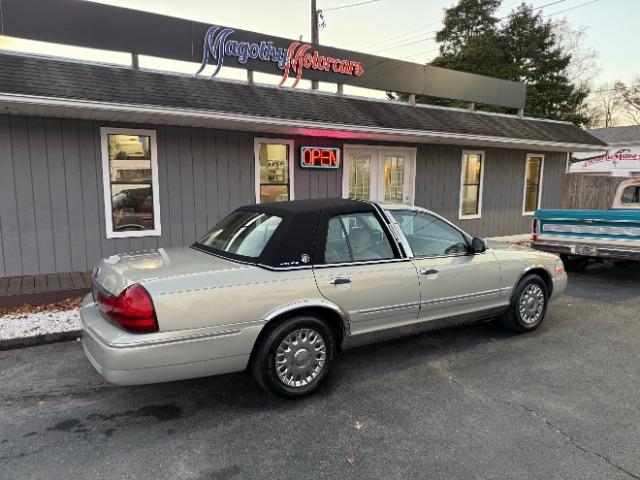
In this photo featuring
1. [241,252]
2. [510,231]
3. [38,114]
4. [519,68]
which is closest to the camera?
[241,252]

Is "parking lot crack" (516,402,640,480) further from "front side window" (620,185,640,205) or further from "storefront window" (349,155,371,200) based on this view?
"front side window" (620,185,640,205)

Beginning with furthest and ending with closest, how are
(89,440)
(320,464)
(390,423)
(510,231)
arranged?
(510,231) < (390,423) < (89,440) < (320,464)

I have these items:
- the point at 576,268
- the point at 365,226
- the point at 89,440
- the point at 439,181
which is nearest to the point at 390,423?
the point at 365,226

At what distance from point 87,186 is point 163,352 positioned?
17.0 feet

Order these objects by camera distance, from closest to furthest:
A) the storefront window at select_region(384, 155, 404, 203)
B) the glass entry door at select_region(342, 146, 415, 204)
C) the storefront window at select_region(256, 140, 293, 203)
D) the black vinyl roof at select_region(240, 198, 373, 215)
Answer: the black vinyl roof at select_region(240, 198, 373, 215) → the storefront window at select_region(256, 140, 293, 203) → the glass entry door at select_region(342, 146, 415, 204) → the storefront window at select_region(384, 155, 404, 203)

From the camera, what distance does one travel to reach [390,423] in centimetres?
317

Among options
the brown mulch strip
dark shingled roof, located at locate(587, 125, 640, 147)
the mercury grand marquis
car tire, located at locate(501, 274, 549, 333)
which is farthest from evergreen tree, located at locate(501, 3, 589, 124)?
the brown mulch strip

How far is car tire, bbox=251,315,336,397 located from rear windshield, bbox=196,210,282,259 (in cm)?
67

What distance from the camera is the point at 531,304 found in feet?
16.4

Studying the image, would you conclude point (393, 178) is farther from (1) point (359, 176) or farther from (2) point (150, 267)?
(2) point (150, 267)

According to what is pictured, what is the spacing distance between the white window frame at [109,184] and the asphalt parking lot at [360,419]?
309cm

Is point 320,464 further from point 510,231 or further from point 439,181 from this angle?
point 510,231

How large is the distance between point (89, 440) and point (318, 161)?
7.01 metres

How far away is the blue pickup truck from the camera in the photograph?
7.02m
